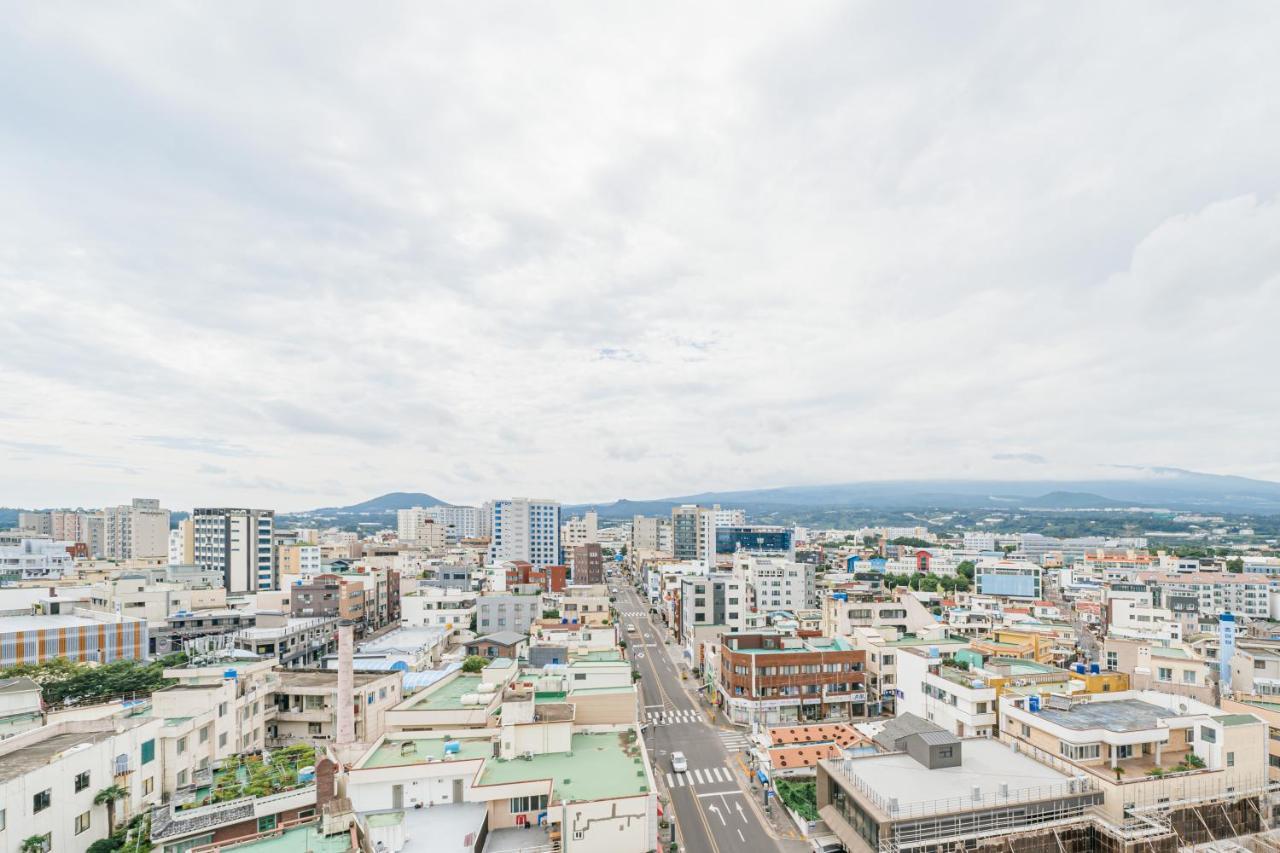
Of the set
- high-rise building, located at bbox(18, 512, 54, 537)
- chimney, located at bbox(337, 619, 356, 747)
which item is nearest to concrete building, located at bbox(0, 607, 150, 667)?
chimney, located at bbox(337, 619, 356, 747)

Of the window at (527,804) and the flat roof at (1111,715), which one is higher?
the flat roof at (1111,715)

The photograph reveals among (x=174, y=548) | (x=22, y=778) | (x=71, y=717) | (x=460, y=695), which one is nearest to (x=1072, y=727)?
(x=460, y=695)

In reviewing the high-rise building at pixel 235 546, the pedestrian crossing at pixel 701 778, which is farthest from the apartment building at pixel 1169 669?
the high-rise building at pixel 235 546

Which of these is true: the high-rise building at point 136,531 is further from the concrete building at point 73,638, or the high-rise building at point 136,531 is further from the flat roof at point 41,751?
the flat roof at point 41,751

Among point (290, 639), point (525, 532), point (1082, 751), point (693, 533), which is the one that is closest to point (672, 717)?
point (1082, 751)

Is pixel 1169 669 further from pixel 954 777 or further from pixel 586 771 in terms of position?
pixel 586 771

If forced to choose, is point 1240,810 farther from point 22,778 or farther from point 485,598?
point 485,598
